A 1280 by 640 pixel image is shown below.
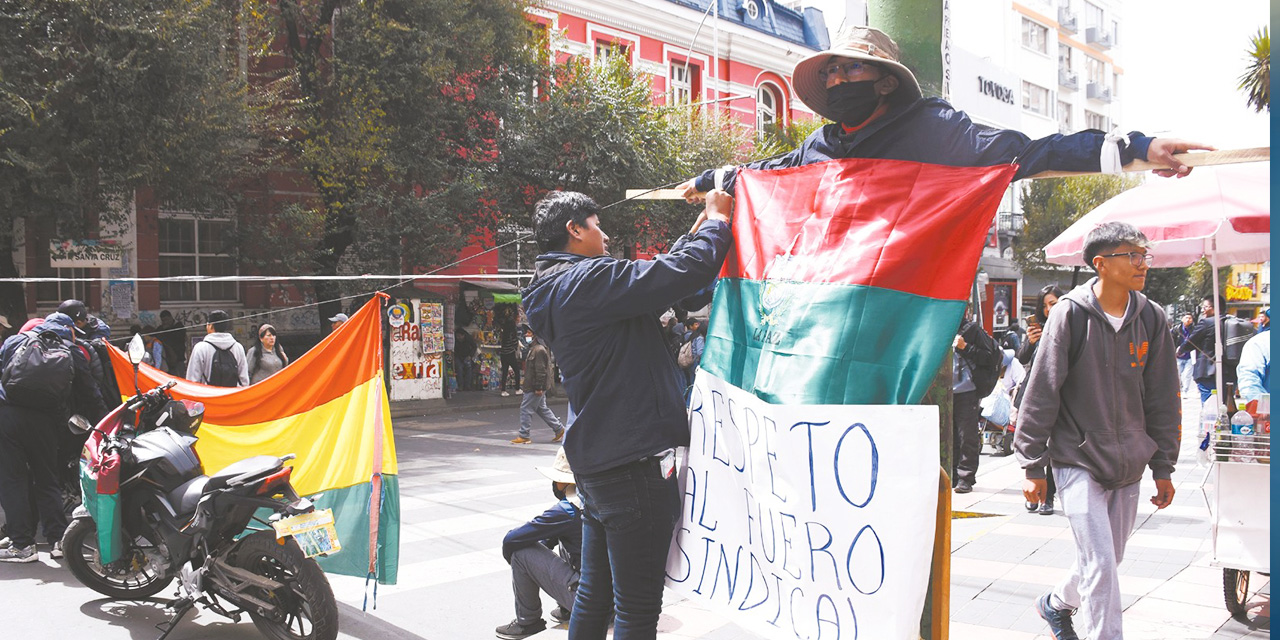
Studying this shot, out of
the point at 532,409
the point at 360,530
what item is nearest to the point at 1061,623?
the point at 360,530

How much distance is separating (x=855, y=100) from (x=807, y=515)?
1.29 m

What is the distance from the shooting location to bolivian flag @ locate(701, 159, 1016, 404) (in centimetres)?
254

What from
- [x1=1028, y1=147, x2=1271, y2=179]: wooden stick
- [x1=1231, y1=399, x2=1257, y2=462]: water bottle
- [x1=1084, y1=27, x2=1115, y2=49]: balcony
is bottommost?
[x1=1231, y1=399, x2=1257, y2=462]: water bottle

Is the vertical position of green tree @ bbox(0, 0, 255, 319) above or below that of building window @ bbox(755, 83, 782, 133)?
below

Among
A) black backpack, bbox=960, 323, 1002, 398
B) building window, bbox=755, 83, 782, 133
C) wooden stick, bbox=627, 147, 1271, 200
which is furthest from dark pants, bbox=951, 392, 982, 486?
Result: building window, bbox=755, 83, 782, 133

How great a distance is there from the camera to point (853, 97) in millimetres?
2871

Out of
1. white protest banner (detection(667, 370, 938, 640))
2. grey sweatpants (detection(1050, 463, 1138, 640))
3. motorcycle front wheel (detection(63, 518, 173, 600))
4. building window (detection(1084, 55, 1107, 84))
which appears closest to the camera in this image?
white protest banner (detection(667, 370, 938, 640))

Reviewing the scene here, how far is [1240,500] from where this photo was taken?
432cm

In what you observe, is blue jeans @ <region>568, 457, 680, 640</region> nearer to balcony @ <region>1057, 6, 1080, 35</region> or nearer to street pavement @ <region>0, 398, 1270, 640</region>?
street pavement @ <region>0, 398, 1270, 640</region>

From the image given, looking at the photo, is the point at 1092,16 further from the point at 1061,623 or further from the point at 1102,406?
the point at 1061,623

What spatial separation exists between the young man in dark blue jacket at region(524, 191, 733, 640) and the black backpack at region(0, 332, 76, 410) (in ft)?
15.1

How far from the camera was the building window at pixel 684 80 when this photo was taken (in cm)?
2783

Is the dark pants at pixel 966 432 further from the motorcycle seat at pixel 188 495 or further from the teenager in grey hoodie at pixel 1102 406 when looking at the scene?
the motorcycle seat at pixel 188 495

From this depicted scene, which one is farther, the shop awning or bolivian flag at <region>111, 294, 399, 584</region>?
the shop awning
